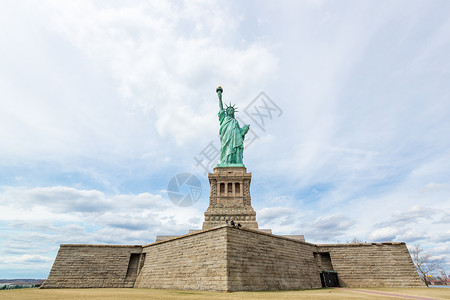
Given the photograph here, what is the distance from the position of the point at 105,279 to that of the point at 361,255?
23512 mm

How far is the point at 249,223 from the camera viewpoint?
29.1 m

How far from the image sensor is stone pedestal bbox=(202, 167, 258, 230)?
3031 centimetres

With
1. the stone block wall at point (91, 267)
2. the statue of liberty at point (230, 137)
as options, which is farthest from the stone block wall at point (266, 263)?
the statue of liberty at point (230, 137)

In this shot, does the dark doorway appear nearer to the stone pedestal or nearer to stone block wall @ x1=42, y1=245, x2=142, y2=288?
the stone pedestal

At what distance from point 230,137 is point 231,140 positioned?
0.62 metres

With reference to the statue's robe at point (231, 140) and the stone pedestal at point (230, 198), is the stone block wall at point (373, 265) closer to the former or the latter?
the stone pedestal at point (230, 198)

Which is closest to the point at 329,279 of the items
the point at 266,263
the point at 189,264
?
the point at 266,263

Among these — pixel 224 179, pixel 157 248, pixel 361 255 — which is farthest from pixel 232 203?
pixel 361 255

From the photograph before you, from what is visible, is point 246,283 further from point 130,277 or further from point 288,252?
point 130,277

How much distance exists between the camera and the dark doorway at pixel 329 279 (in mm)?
19062

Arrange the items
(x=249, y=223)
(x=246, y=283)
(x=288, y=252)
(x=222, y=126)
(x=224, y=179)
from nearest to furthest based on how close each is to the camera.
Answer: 1. (x=246, y=283)
2. (x=288, y=252)
3. (x=249, y=223)
4. (x=224, y=179)
5. (x=222, y=126)

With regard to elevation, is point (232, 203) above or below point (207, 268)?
above

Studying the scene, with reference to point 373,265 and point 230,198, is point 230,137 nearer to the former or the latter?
point 230,198

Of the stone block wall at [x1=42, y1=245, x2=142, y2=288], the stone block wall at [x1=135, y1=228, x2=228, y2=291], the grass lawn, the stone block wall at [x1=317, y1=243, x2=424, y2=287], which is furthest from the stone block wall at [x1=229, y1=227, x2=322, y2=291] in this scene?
the stone block wall at [x1=42, y1=245, x2=142, y2=288]
